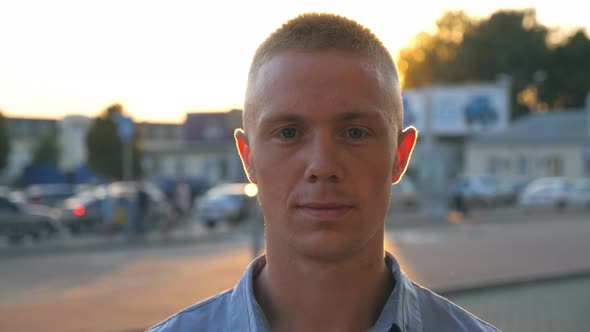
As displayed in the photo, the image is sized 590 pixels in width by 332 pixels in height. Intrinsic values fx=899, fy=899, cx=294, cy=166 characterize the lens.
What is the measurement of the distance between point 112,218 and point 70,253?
5579 mm

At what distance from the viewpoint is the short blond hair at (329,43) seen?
2023 mm

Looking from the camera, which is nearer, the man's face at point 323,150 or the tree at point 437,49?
the man's face at point 323,150

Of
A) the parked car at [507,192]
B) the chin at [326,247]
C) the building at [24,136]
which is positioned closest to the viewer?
the chin at [326,247]

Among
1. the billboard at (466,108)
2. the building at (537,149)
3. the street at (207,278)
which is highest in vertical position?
the billboard at (466,108)

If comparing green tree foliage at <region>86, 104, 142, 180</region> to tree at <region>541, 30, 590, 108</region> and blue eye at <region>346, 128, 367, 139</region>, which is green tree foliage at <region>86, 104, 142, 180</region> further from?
blue eye at <region>346, 128, 367, 139</region>

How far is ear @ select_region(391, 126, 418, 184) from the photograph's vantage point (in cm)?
217

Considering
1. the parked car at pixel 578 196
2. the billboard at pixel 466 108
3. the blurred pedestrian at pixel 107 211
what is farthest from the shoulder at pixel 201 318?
the billboard at pixel 466 108

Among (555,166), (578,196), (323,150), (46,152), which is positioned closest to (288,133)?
(323,150)

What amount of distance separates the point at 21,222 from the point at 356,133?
2564 centimetres

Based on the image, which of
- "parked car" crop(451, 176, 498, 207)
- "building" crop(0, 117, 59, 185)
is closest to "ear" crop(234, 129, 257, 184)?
"parked car" crop(451, 176, 498, 207)

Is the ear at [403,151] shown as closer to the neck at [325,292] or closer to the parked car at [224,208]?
the neck at [325,292]

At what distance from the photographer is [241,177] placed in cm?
2112

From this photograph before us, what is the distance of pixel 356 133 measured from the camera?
2008mm

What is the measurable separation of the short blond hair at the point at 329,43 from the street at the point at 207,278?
29.8ft
